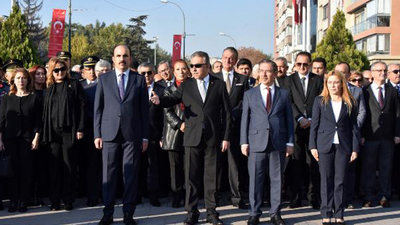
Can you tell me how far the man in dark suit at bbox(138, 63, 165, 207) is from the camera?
356 inches

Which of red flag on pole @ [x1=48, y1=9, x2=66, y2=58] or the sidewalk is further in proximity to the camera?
red flag on pole @ [x1=48, y1=9, x2=66, y2=58]

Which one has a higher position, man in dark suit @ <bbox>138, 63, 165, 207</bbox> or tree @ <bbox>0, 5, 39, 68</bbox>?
tree @ <bbox>0, 5, 39, 68</bbox>

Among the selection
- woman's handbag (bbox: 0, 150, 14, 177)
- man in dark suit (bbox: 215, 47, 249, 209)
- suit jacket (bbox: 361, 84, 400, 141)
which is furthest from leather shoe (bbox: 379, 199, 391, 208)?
woman's handbag (bbox: 0, 150, 14, 177)

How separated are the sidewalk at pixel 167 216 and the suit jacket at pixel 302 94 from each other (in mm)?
1586

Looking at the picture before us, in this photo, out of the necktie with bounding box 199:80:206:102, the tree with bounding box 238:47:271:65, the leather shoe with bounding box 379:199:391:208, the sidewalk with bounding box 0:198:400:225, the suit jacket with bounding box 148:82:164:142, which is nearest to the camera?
the necktie with bounding box 199:80:206:102

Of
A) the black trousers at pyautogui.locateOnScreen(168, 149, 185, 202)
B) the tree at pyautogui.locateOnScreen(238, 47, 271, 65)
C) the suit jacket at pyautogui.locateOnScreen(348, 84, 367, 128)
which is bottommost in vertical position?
the black trousers at pyautogui.locateOnScreen(168, 149, 185, 202)

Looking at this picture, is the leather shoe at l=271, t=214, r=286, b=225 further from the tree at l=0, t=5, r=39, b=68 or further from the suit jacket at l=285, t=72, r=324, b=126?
the tree at l=0, t=5, r=39, b=68

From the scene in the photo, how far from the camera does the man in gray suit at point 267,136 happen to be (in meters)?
7.43

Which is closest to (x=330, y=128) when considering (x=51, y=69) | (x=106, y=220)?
(x=106, y=220)

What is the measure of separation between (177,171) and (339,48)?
23.0 metres

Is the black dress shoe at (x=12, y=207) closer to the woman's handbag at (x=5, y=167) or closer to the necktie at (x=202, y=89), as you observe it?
the woman's handbag at (x=5, y=167)

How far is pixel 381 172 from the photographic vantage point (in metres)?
9.16

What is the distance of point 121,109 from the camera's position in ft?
24.2

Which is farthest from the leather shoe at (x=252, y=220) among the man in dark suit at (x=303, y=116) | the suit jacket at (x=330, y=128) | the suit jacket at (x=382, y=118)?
the suit jacket at (x=382, y=118)
